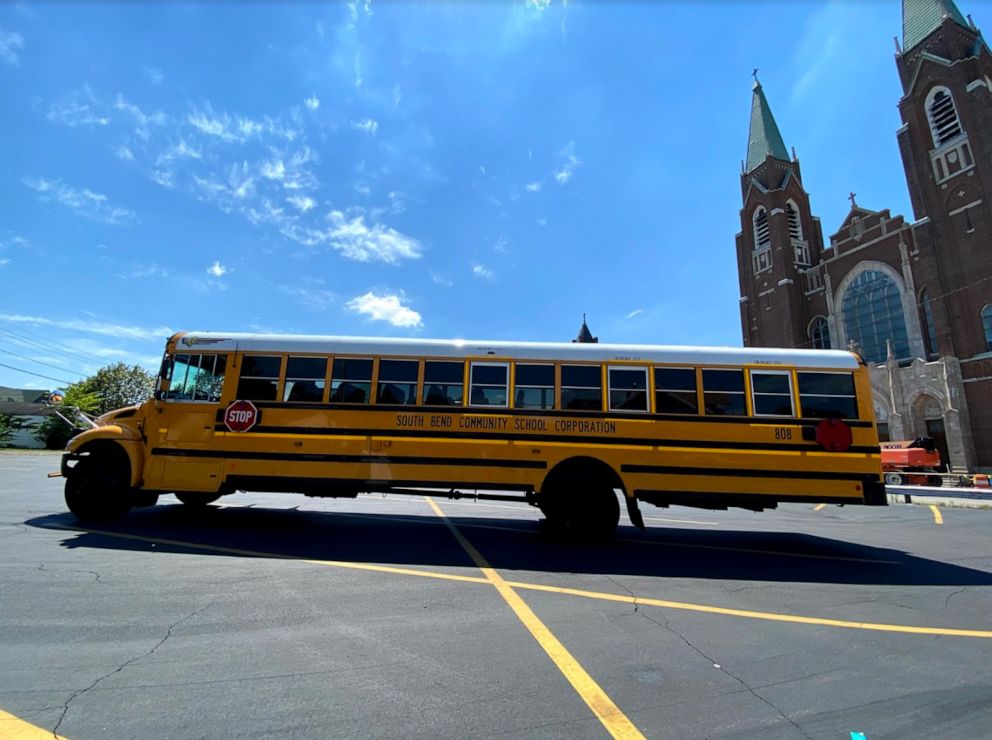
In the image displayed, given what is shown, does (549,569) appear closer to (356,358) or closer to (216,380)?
(356,358)

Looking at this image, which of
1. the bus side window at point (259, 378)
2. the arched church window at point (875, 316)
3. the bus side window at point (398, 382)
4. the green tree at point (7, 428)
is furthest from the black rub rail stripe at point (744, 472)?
the green tree at point (7, 428)

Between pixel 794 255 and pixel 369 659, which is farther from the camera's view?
pixel 794 255

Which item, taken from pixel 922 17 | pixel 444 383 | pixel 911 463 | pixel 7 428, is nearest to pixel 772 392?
pixel 444 383

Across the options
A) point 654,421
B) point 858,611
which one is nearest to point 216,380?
point 654,421

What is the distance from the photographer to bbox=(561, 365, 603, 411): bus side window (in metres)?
7.45

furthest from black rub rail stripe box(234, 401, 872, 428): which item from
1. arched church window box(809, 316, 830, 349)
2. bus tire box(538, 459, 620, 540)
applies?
arched church window box(809, 316, 830, 349)

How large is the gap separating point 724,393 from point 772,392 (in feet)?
2.46

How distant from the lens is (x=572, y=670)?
3.45m

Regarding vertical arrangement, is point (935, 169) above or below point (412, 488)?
above

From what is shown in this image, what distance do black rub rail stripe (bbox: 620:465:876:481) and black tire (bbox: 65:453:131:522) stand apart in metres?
8.30

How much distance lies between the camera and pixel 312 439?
7.55m

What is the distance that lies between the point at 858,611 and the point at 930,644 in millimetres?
861

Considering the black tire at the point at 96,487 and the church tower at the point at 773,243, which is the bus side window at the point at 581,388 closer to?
the black tire at the point at 96,487

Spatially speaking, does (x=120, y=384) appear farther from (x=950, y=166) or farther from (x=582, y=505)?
(x=950, y=166)
